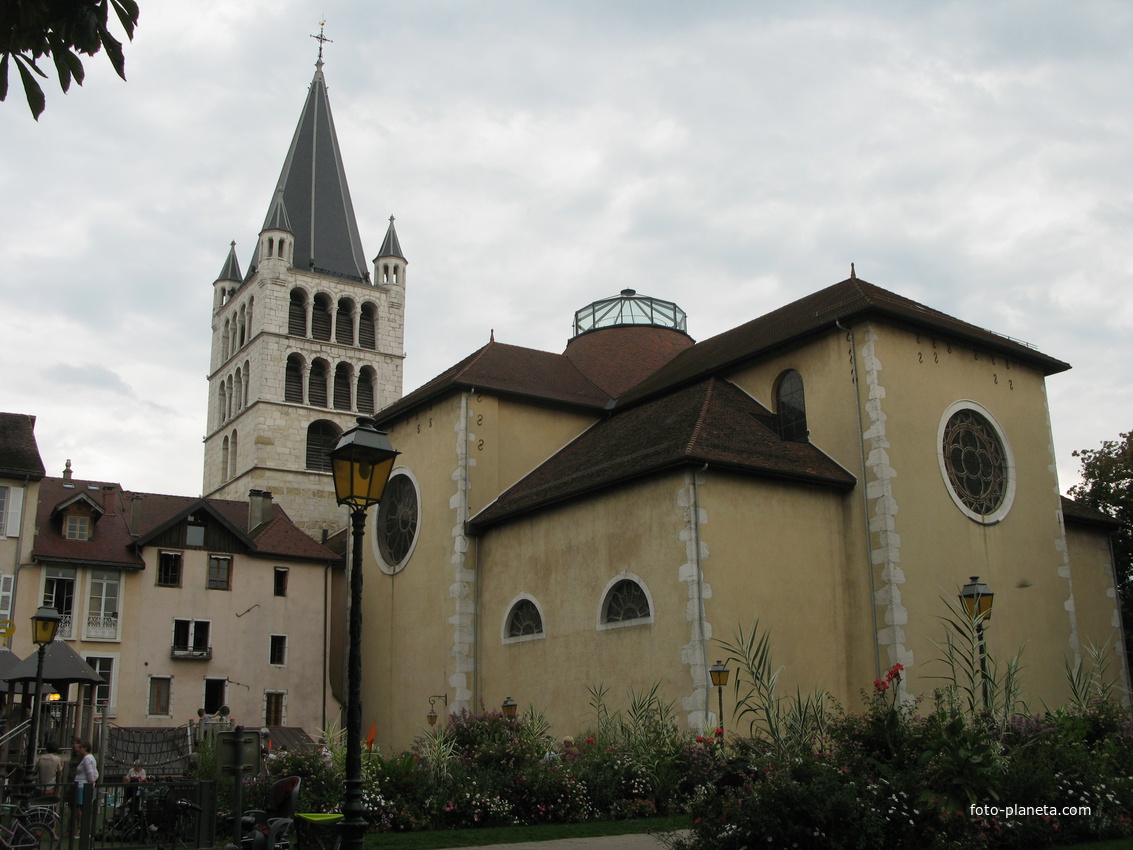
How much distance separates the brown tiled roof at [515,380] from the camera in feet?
94.7

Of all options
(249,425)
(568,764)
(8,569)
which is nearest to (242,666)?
(8,569)

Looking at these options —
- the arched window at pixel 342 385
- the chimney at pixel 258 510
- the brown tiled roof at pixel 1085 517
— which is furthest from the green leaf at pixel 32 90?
the arched window at pixel 342 385

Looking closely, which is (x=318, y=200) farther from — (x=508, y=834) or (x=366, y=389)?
(x=508, y=834)

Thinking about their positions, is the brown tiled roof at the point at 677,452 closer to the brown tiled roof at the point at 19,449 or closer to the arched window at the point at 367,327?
the brown tiled roof at the point at 19,449

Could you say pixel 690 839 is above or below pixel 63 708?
below

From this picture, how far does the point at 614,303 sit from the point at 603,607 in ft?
50.5

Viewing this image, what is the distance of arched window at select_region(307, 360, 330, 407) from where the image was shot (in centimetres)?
5694

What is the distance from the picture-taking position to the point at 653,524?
21.7 m

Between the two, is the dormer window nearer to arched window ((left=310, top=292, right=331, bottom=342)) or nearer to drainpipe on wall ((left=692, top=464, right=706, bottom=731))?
drainpipe on wall ((left=692, top=464, right=706, bottom=731))

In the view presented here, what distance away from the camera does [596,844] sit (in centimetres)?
1218

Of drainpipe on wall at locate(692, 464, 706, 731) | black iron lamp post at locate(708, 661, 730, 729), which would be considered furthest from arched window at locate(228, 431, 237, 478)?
black iron lamp post at locate(708, 661, 730, 729)

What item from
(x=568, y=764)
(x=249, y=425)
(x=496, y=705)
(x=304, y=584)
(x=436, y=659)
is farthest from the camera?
(x=249, y=425)

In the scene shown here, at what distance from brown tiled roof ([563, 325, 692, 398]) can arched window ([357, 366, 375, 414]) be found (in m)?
25.4

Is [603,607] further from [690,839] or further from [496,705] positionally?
[690,839]
